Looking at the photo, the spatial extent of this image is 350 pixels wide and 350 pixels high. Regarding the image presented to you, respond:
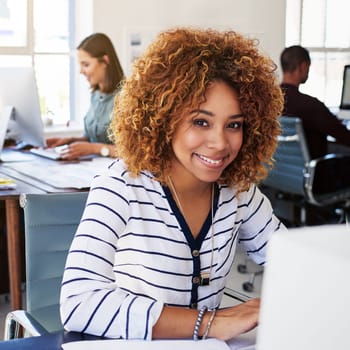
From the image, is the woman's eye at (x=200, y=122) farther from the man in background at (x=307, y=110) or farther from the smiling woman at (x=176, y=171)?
the man in background at (x=307, y=110)

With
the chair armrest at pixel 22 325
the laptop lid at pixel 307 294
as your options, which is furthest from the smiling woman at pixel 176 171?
the laptop lid at pixel 307 294

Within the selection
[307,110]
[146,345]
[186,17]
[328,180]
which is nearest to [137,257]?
[146,345]

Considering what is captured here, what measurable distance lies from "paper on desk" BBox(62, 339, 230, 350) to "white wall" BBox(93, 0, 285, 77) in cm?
392

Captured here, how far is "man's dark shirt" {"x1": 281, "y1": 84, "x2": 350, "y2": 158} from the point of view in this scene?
150 inches

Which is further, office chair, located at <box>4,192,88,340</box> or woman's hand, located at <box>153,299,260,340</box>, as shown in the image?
office chair, located at <box>4,192,88,340</box>

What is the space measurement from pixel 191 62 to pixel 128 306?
437mm

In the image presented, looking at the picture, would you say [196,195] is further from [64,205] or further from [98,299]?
[64,205]

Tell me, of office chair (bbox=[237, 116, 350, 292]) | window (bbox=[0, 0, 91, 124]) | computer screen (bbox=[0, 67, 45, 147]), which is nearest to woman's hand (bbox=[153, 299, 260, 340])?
office chair (bbox=[237, 116, 350, 292])

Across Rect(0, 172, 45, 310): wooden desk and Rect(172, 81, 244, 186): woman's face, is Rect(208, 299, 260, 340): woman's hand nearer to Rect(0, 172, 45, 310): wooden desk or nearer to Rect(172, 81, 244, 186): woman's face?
Rect(172, 81, 244, 186): woman's face

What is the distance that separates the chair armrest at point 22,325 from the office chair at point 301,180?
1413 millimetres

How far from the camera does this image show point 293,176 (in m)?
3.70

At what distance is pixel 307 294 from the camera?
0.47 m

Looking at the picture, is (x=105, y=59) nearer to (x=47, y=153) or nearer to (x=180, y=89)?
(x=47, y=153)

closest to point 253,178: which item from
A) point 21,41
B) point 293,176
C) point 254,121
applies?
point 254,121
